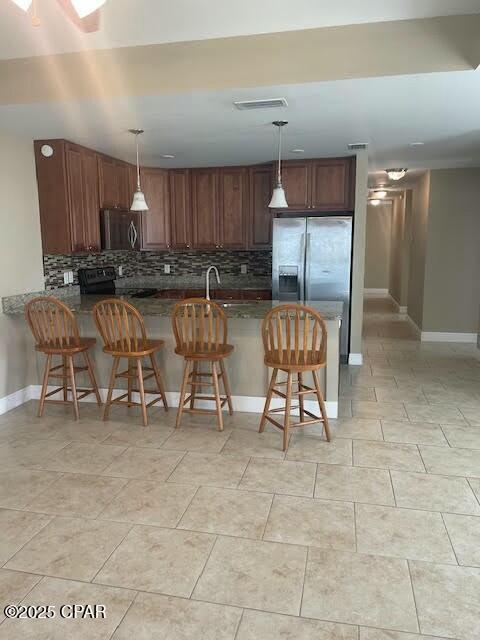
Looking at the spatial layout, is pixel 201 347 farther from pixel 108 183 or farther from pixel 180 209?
pixel 180 209

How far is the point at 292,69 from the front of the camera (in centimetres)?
273

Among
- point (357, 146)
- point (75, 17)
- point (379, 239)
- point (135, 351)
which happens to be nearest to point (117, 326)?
point (135, 351)

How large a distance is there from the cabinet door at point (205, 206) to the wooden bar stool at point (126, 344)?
233 centimetres

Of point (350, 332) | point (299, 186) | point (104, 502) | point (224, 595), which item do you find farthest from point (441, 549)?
point (299, 186)

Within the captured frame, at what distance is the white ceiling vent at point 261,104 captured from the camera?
305cm

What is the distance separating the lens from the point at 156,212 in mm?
5969

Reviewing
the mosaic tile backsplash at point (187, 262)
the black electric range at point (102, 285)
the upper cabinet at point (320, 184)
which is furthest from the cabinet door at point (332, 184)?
the black electric range at point (102, 285)

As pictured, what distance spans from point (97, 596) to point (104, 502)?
0.70 meters

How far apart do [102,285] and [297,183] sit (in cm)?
236

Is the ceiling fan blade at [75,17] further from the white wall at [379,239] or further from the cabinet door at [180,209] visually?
the white wall at [379,239]

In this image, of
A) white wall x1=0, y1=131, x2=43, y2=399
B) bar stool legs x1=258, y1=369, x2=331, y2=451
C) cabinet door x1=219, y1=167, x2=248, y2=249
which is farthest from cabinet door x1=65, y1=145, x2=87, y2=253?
bar stool legs x1=258, y1=369, x2=331, y2=451

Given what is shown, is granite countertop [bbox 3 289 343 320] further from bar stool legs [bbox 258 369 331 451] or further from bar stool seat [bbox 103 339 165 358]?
bar stool legs [bbox 258 369 331 451]

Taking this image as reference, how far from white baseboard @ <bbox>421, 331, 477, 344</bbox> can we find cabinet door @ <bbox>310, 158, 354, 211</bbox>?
2438 mm

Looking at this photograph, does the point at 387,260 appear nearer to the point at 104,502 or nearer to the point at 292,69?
the point at 292,69
